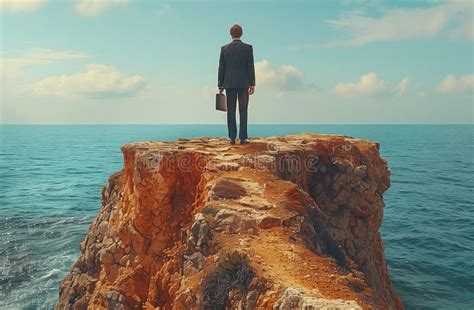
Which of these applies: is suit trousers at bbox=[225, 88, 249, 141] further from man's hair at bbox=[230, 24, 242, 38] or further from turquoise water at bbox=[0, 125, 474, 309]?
turquoise water at bbox=[0, 125, 474, 309]

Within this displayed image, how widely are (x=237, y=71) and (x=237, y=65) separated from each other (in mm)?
219

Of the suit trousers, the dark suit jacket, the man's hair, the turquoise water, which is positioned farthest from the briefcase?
the turquoise water

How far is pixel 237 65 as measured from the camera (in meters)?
13.5

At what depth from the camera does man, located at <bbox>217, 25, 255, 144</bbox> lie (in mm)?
13461

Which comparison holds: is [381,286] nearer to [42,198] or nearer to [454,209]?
[454,209]

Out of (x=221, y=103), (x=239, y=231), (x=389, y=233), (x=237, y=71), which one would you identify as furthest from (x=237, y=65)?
(x=389, y=233)

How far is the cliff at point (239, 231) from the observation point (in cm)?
738

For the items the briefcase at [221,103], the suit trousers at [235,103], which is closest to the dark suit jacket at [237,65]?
the suit trousers at [235,103]

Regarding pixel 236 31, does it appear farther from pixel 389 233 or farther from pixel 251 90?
pixel 389 233

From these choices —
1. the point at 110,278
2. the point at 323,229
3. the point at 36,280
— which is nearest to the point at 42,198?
the point at 36,280

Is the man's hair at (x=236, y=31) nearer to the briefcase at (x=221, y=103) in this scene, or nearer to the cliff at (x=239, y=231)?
the briefcase at (x=221, y=103)

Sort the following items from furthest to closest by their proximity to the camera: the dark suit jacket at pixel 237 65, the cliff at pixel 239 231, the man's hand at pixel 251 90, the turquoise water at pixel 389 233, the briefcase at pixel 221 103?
the turquoise water at pixel 389 233 → the briefcase at pixel 221 103 → the man's hand at pixel 251 90 → the dark suit jacket at pixel 237 65 → the cliff at pixel 239 231

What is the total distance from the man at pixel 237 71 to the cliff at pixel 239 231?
84.2 inches

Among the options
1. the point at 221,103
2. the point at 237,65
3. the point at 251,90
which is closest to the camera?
the point at 237,65
